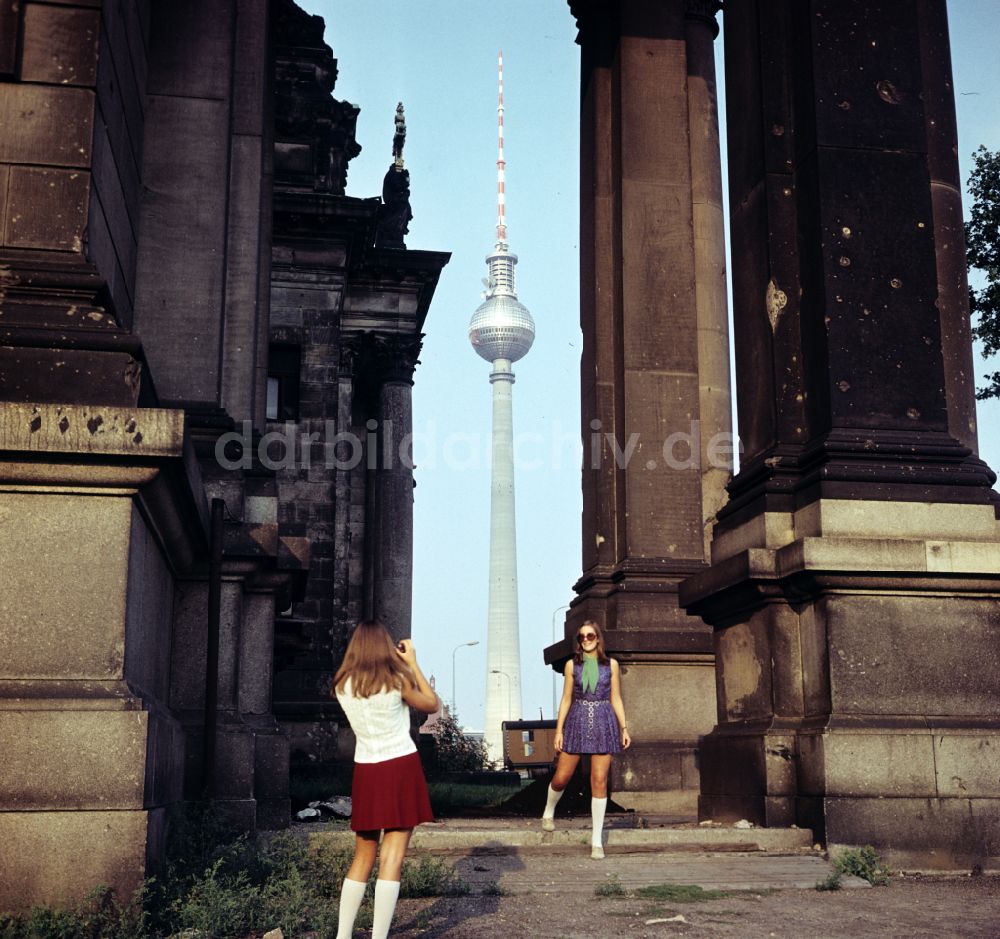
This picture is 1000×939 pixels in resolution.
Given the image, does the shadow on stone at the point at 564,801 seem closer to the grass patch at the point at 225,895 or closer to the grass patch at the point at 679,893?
the grass patch at the point at 225,895

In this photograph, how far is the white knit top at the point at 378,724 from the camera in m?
6.64

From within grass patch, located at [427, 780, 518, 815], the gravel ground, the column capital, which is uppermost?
the column capital

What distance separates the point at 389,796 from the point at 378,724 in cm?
34

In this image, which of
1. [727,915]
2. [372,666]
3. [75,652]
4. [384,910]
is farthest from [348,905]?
[727,915]

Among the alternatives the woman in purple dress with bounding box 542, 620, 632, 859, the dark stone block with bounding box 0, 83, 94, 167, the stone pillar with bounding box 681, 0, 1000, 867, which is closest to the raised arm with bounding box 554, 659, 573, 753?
the woman in purple dress with bounding box 542, 620, 632, 859

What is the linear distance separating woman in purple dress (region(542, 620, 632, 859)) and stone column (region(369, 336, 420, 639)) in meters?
21.4

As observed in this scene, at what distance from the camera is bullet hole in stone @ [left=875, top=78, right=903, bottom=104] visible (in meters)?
11.2

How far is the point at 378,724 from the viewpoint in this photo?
666cm

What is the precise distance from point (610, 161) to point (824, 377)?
932 cm

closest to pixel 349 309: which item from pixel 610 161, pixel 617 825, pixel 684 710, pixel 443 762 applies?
pixel 443 762

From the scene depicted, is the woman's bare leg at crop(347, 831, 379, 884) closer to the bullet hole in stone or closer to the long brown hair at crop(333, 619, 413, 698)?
the long brown hair at crop(333, 619, 413, 698)

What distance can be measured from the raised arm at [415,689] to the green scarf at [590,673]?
4785 mm

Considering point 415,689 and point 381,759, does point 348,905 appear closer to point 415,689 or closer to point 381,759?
point 381,759

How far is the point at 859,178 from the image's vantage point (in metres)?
11.0
